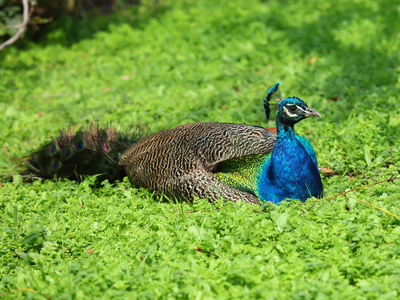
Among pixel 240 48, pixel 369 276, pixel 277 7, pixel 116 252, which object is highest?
pixel 277 7

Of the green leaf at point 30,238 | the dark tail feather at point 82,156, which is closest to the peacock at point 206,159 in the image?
the dark tail feather at point 82,156

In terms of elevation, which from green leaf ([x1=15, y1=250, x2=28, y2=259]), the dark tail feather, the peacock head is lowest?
green leaf ([x1=15, y1=250, x2=28, y2=259])

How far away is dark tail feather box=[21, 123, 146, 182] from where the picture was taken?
15.3ft

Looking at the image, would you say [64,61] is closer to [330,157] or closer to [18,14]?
[18,14]

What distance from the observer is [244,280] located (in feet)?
8.62

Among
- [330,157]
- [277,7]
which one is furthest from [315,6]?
[330,157]

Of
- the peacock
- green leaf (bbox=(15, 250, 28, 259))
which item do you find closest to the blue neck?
the peacock

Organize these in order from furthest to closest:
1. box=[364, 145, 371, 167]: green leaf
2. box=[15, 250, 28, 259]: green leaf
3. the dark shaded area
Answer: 1. the dark shaded area
2. box=[364, 145, 371, 167]: green leaf
3. box=[15, 250, 28, 259]: green leaf

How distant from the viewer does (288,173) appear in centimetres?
364

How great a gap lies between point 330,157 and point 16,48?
699cm

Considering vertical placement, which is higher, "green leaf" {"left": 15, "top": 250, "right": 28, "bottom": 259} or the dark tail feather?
the dark tail feather

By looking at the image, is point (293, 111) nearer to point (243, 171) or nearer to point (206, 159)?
point (243, 171)

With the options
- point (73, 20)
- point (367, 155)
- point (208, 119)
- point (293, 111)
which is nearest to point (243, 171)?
point (293, 111)

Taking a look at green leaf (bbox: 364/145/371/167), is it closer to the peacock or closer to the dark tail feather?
the peacock
